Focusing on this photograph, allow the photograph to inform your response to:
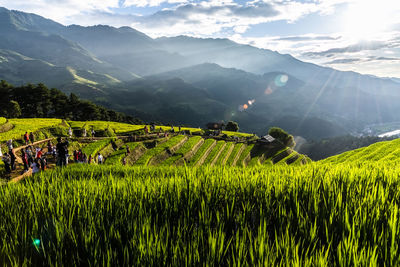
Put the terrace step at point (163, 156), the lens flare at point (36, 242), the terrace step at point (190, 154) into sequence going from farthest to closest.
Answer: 1. the terrace step at point (190, 154)
2. the terrace step at point (163, 156)
3. the lens flare at point (36, 242)

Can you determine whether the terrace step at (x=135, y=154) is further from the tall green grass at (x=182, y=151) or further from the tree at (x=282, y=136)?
the tree at (x=282, y=136)

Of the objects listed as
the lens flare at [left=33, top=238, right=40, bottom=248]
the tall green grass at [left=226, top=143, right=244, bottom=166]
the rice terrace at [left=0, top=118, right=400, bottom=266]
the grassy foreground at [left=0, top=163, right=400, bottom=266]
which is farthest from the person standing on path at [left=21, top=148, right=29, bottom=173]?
the tall green grass at [left=226, top=143, right=244, bottom=166]

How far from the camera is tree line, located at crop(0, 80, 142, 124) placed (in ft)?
240

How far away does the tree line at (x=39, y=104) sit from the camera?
73.2 m

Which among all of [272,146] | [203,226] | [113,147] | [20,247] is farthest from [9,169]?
[272,146]

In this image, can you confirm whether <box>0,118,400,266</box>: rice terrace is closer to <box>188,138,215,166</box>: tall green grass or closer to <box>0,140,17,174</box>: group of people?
<box>0,140,17,174</box>: group of people

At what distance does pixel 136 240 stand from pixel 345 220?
2.98 m

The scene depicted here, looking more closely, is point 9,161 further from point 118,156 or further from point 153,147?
point 153,147

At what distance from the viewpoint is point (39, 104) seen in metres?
87.2

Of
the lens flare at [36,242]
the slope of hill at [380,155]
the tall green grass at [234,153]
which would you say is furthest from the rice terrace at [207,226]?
the tall green grass at [234,153]

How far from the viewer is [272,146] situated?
67.8 meters

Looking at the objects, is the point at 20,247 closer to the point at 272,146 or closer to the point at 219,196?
the point at 219,196

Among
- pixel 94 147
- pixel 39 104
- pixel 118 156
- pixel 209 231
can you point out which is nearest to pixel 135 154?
pixel 118 156

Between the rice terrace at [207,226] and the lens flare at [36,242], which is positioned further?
the lens flare at [36,242]
